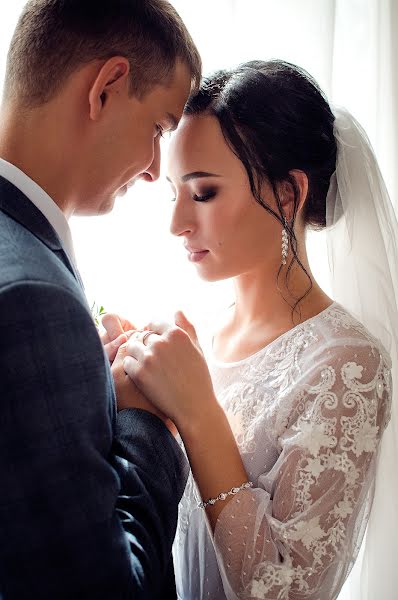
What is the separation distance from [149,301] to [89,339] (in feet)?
4.04

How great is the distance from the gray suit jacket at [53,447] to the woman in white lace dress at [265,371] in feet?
0.98

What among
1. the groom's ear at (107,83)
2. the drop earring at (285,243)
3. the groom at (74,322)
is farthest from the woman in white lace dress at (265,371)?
the groom's ear at (107,83)

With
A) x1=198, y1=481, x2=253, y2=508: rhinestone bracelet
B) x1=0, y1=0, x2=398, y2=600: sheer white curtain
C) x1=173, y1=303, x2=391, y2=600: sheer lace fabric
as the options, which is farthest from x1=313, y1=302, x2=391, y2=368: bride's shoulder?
x1=0, y1=0, x2=398, y2=600: sheer white curtain

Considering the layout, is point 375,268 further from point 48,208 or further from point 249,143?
point 48,208

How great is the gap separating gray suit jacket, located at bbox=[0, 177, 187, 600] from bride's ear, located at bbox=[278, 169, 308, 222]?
0.72m

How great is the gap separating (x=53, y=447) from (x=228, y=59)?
59.5 inches

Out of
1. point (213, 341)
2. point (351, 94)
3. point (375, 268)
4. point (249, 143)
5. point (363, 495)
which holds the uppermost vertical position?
point (351, 94)

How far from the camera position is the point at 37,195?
1010 mm

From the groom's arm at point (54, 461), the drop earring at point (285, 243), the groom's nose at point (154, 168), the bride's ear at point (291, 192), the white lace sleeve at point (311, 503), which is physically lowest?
the white lace sleeve at point (311, 503)

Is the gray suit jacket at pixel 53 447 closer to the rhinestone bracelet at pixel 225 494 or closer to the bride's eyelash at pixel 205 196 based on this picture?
the rhinestone bracelet at pixel 225 494

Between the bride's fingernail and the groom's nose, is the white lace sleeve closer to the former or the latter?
the bride's fingernail

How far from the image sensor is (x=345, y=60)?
82.4 inches

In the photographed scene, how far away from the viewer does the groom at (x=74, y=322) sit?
0.82 m

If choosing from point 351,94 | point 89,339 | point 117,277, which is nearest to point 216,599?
point 89,339
